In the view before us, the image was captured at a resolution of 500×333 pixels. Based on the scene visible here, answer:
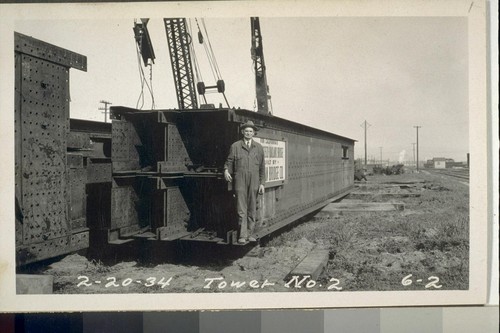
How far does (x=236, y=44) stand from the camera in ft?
13.9

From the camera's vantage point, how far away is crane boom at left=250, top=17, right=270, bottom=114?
4137 mm

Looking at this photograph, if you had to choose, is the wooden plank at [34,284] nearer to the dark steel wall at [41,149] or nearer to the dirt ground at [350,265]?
the dirt ground at [350,265]

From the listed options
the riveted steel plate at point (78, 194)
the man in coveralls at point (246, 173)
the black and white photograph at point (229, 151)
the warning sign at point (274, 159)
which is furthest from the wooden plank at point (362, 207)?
the riveted steel plate at point (78, 194)

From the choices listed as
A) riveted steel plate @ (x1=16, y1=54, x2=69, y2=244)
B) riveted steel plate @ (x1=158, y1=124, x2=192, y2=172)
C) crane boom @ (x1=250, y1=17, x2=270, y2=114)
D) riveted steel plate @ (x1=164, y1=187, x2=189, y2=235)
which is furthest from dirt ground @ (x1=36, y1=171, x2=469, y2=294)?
crane boom @ (x1=250, y1=17, x2=270, y2=114)

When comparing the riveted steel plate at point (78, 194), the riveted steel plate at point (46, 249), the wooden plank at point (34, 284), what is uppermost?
the riveted steel plate at point (78, 194)

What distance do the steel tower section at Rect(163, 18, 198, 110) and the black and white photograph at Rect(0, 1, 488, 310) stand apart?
1.6 inches

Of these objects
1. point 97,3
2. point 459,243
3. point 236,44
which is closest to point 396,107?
point 459,243

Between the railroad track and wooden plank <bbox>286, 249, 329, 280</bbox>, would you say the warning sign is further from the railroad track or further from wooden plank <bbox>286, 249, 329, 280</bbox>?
the railroad track

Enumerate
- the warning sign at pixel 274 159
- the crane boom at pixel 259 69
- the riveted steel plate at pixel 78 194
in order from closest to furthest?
the crane boom at pixel 259 69, the riveted steel plate at pixel 78 194, the warning sign at pixel 274 159

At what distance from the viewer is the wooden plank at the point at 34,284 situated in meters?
4.05

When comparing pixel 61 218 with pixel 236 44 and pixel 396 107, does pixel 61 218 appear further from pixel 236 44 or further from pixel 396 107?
pixel 396 107

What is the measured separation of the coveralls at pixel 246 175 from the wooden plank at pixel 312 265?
28.5 inches

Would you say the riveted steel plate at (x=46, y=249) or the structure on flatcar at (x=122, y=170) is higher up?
the structure on flatcar at (x=122, y=170)

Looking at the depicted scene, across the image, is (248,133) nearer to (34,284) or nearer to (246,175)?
(246,175)
